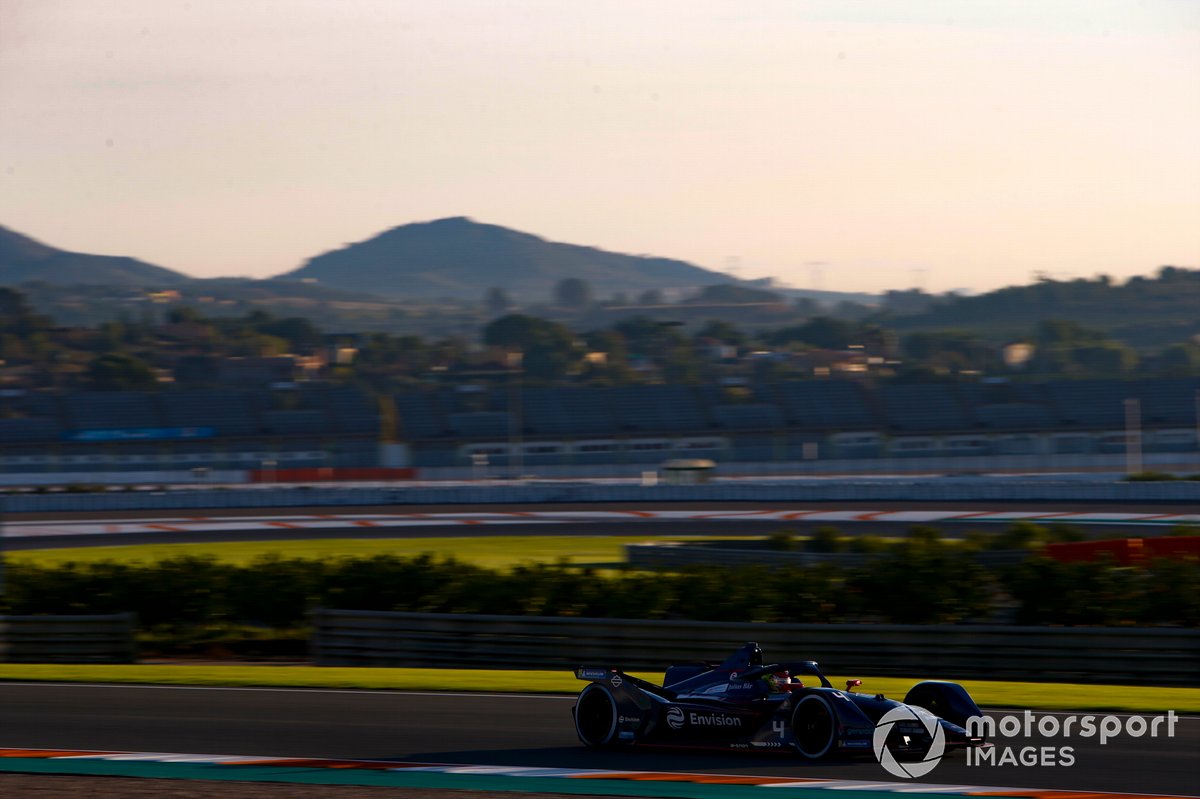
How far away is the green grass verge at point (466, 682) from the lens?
40.1 ft

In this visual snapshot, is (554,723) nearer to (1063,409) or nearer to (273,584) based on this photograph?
(273,584)

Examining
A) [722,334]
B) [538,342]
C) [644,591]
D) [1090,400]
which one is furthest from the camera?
[722,334]

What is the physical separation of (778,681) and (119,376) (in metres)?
131

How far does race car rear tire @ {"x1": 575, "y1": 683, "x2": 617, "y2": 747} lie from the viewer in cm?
991

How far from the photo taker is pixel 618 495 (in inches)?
1826

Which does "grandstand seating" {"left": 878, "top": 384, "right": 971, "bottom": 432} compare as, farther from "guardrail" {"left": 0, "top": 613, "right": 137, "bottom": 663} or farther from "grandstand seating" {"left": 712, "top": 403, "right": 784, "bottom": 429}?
"guardrail" {"left": 0, "top": 613, "right": 137, "bottom": 663}

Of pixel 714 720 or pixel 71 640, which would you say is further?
pixel 71 640

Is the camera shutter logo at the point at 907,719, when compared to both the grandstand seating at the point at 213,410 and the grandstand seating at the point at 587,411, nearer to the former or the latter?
the grandstand seating at the point at 587,411

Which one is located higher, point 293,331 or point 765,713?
point 293,331

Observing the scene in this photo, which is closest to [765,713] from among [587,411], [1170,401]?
[1170,401]

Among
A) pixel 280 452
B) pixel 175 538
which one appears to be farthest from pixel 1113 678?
pixel 280 452

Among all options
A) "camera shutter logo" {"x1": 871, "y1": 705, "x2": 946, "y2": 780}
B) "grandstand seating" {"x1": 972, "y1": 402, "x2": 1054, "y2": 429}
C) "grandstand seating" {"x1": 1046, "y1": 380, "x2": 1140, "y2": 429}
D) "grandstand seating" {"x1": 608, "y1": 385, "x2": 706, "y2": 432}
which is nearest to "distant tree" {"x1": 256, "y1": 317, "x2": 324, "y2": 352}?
"grandstand seating" {"x1": 608, "y1": 385, "x2": 706, "y2": 432}

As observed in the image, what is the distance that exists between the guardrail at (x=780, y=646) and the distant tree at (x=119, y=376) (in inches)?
4695

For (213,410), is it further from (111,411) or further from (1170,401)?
(1170,401)
